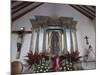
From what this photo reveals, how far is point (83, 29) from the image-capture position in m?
2.02

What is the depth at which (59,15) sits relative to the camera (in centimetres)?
194

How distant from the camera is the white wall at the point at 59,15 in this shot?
1836 millimetres

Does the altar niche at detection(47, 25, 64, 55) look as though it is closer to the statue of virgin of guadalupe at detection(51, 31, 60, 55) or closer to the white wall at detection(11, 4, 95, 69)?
the statue of virgin of guadalupe at detection(51, 31, 60, 55)

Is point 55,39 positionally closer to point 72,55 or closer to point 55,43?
point 55,43

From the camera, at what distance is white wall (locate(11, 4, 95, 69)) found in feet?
6.02

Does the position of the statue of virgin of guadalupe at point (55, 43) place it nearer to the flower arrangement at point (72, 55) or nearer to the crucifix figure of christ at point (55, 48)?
the crucifix figure of christ at point (55, 48)

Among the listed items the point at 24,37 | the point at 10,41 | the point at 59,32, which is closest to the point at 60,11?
the point at 59,32

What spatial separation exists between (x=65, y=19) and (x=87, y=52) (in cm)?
47

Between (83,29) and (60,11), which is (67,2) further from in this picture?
(83,29)

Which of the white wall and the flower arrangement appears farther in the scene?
the flower arrangement

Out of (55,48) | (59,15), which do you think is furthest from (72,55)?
(59,15)

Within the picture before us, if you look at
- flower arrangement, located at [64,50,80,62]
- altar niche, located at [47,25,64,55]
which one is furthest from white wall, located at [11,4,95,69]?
altar niche, located at [47,25,64,55]

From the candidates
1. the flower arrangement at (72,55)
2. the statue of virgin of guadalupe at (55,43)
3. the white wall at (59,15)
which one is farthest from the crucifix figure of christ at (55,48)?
the white wall at (59,15)

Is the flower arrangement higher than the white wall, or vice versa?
the white wall
